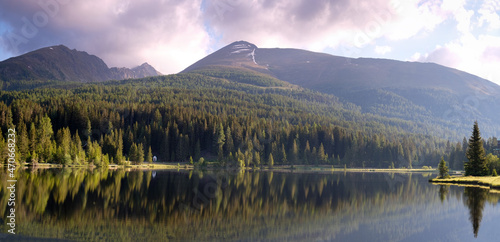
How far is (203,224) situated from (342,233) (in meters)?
12.5

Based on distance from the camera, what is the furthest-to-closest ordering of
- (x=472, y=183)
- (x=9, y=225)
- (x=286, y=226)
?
(x=472, y=183) → (x=286, y=226) → (x=9, y=225)

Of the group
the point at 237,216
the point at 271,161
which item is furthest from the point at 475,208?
the point at 271,161

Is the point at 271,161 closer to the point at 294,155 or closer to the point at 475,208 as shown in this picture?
the point at 294,155

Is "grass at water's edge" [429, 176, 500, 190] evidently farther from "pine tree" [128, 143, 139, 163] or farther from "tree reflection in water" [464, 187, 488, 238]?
"pine tree" [128, 143, 139, 163]

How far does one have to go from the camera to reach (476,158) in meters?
93.9

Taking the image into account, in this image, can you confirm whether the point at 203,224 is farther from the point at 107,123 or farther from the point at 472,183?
the point at 107,123

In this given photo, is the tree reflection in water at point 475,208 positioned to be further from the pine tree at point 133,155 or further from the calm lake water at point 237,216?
the pine tree at point 133,155

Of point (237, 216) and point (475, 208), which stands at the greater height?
point (475, 208)

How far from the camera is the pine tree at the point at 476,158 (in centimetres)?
9241

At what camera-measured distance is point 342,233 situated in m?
37.2

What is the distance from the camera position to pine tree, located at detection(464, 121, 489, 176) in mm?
92412

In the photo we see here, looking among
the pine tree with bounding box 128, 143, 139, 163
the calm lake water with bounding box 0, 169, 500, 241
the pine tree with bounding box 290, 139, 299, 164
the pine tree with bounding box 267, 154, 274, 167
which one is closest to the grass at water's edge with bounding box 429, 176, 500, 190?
the calm lake water with bounding box 0, 169, 500, 241

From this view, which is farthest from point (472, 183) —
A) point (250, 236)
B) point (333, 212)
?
point (250, 236)

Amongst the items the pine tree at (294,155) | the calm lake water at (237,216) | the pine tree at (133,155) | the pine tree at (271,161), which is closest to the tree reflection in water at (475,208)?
the calm lake water at (237,216)
